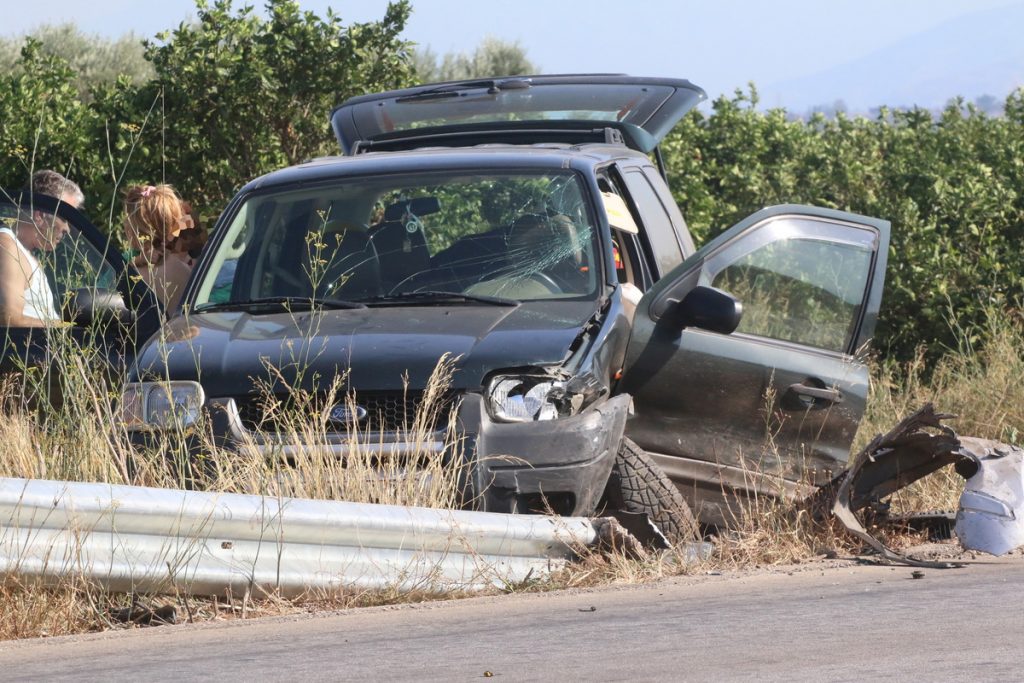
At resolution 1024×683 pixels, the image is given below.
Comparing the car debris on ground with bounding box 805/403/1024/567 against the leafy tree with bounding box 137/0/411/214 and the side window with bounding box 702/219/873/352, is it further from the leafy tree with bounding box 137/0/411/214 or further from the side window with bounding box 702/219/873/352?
the leafy tree with bounding box 137/0/411/214

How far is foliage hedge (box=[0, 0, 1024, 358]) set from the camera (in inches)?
466

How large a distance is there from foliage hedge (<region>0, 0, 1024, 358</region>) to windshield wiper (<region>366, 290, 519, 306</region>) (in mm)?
4935

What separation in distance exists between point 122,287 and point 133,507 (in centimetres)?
238

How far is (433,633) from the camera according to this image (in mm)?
4984

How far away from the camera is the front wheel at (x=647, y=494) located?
6.51 metres

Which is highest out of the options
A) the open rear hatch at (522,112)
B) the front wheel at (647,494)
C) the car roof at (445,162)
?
the open rear hatch at (522,112)

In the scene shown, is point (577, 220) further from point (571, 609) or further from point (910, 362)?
point (910, 362)

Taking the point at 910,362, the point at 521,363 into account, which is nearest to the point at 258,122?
the point at 910,362

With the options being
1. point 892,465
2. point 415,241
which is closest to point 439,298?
point 415,241

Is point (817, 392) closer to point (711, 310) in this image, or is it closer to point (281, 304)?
point (711, 310)

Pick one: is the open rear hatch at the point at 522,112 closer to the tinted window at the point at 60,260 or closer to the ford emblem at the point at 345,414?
the tinted window at the point at 60,260

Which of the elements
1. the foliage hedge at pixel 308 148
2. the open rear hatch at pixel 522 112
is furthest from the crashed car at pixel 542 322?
the foliage hedge at pixel 308 148

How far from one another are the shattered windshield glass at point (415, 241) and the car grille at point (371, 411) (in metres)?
0.83

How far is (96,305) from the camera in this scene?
6.57 meters
